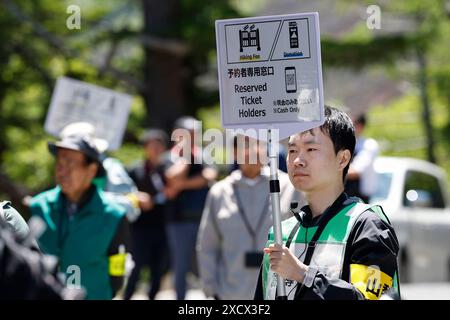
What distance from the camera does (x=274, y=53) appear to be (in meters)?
3.98

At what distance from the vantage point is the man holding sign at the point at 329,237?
3.57m

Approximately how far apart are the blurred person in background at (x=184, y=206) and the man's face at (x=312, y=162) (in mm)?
5918

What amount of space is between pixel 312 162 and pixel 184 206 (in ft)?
20.4

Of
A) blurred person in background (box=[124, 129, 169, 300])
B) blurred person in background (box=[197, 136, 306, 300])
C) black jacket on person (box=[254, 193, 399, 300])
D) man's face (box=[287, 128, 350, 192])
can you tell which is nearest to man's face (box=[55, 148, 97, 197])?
blurred person in background (box=[197, 136, 306, 300])

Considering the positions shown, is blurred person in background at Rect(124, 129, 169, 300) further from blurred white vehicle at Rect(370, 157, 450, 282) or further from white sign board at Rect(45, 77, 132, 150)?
blurred white vehicle at Rect(370, 157, 450, 282)

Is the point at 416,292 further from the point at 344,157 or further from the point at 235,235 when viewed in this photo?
the point at 344,157

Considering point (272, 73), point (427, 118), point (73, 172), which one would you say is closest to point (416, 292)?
point (73, 172)

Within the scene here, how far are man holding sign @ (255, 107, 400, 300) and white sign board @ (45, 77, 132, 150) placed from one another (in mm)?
4391

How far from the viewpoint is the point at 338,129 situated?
13.2 ft

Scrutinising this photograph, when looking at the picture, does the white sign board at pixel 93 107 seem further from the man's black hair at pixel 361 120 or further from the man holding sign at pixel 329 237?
the man holding sign at pixel 329 237

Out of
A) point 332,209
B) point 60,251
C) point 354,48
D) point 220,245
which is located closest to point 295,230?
point 332,209

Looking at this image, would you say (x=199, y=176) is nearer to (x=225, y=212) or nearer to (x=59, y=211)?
(x=225, y=212)

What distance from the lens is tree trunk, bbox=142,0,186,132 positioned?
15.0 metres
